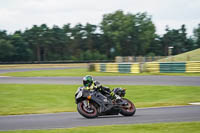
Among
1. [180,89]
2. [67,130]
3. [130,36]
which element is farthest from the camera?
[130,36]

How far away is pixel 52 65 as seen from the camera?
180 feet

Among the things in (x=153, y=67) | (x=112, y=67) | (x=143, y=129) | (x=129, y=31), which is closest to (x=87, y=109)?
(x=143, y=129)

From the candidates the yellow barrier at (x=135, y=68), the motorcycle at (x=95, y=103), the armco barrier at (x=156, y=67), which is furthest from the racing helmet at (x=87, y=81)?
the yellow barrier at (x=135, y=68)

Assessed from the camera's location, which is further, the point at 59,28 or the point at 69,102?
the point at 59,28

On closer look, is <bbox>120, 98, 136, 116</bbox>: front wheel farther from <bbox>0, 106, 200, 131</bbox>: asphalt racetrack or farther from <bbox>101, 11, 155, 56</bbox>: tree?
<bbox>101, 11, 155, 56</bbox>: tree

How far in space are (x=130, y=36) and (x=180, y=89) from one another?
212 ft

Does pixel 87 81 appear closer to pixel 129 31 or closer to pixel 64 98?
pixel 64 98

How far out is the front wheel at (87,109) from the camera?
33.1ft

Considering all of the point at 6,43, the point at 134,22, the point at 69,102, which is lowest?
the point at 69,102

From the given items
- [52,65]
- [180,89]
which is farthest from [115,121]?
[52,65]

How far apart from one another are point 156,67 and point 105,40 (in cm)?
5854

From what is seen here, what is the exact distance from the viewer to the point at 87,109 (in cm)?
1020

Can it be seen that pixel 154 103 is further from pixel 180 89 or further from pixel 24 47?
pixel 24 47

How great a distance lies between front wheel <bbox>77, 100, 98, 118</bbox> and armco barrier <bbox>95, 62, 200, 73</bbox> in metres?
18.5
